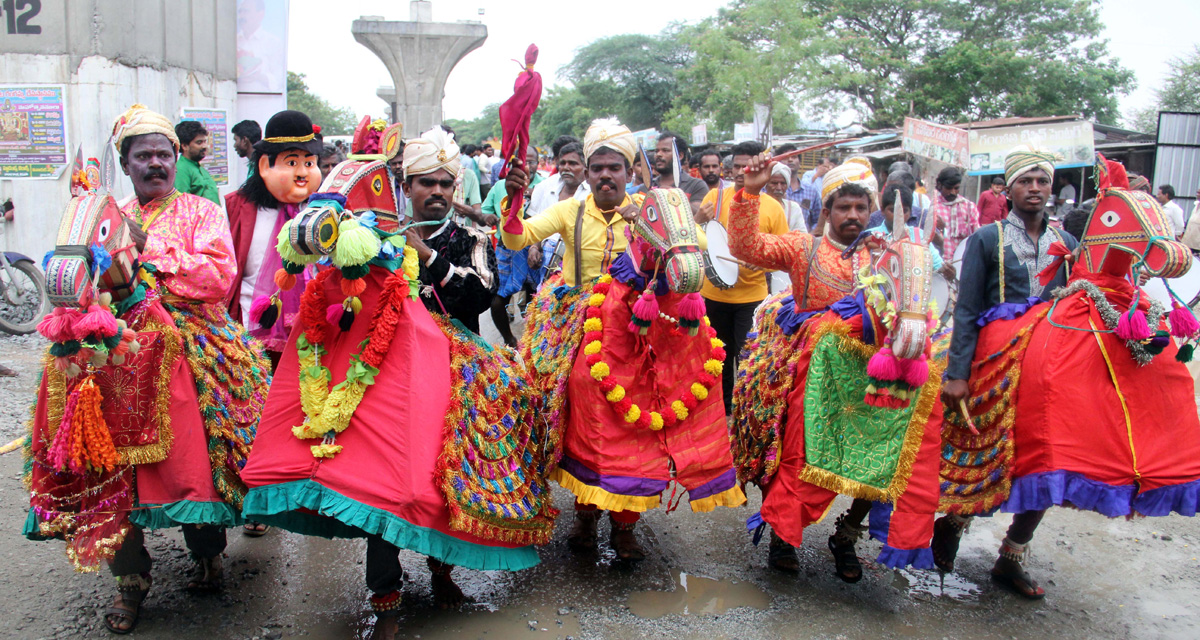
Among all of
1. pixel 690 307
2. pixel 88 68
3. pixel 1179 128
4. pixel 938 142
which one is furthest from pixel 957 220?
pixel 1179 128

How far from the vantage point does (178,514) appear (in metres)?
3.63

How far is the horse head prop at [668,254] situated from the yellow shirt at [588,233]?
326mm

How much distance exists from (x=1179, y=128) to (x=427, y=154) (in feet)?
71.1

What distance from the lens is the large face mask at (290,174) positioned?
4.80 meters

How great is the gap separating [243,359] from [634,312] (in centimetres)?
187

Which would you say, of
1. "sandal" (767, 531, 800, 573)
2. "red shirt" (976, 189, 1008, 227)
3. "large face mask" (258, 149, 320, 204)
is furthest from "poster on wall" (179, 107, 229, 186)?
"red shirt" (976, 189, 1008, 227)

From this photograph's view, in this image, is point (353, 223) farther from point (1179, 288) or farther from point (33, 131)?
point (33, 131)

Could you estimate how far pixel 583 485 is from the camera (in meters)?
4.09

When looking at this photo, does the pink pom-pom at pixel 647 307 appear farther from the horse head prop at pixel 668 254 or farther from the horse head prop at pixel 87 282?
the horse head prop at pixel 87 282

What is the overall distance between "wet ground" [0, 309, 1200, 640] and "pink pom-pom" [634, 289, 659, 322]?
4.54 ft

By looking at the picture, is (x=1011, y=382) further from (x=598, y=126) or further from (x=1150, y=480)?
(x=598, y=126)

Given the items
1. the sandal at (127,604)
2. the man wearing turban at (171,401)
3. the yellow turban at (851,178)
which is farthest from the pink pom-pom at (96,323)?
Answer: the yellow turban at (851,178)

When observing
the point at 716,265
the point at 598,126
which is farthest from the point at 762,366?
the point at 716,265

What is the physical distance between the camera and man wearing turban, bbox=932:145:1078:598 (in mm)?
4234
